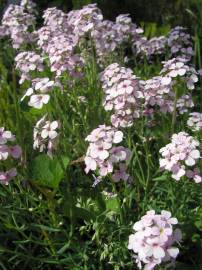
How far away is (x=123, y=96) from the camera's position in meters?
1.91

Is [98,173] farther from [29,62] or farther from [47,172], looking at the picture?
[29,62]

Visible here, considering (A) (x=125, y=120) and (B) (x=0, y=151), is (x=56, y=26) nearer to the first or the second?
(A) (x=125, y=120)

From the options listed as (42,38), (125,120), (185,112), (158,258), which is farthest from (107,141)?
(42,38)

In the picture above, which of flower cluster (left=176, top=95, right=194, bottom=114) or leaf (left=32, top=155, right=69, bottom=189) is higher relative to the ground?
flower cluster (left=176, top=95, right=194, bottom=114)

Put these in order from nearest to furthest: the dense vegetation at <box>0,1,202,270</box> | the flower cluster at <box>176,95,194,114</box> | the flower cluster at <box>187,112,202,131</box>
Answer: the dense vegetation at <box>0,1,202,270</box> < the flower cluster at <box>187,112,202,131</box> < the flower cluster at <box>176,95,194,114</box>

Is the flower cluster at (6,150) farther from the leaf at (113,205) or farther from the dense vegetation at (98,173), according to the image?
the leaf at (113,205)

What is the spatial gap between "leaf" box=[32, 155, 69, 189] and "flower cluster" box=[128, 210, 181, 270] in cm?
49

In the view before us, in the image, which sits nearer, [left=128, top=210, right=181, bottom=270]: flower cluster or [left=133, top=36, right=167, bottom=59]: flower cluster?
[left=128, top=210, right=181, bottom=270]: flower cluster

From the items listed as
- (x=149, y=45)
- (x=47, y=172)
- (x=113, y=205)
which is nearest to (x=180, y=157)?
(x=113, y=205)

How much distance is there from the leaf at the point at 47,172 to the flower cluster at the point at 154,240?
1.61 feet

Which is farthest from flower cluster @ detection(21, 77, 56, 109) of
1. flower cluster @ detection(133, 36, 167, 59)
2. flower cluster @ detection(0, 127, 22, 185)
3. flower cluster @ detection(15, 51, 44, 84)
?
flower cluster @ detection(133, 36, 167, 59)

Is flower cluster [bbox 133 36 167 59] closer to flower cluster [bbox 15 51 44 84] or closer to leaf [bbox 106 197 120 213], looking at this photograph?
flower cluster [bbox 15 51 44 84]

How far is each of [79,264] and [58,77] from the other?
75 cm

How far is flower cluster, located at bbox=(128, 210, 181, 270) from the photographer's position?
4.63 ft
